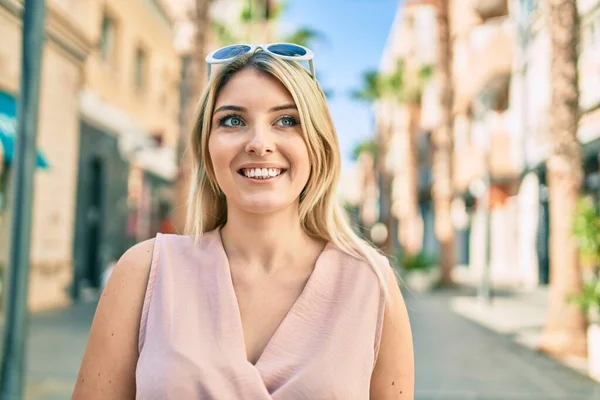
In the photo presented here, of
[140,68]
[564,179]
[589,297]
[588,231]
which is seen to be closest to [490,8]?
[140,68]

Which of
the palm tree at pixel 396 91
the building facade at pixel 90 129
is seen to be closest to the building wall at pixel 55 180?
the building facade at pixel 90 129

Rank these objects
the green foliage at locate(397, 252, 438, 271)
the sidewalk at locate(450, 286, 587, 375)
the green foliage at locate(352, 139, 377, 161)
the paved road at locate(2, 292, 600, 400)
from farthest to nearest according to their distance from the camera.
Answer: the green foliage at locate(352, 139, 377, 161), the green foliage at locate(397, 252, 438, 271), the sidewalk at locate(450, 286, 587, 375), the paved road at locate(2, 292, 600, 400)

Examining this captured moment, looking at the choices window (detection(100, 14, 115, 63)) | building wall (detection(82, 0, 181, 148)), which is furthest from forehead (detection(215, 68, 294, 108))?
window (detection(100, 14, 115, 63))

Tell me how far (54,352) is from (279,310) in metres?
7.44

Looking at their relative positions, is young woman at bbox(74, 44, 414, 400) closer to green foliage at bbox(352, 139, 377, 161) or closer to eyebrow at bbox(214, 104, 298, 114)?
eyebrow at bbox(214, 104, 298, 114)

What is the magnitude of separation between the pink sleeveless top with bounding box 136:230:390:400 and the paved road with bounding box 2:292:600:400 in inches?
163

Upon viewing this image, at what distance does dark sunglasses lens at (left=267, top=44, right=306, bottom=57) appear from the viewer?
68.1 inches

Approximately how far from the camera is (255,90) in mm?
1661

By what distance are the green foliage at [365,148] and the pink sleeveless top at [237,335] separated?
46745 millimetres

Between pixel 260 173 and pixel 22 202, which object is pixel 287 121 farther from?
pixel 22 202

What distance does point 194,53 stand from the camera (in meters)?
10.5

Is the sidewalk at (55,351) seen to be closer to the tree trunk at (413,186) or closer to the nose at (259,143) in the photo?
the nose at (259,143)

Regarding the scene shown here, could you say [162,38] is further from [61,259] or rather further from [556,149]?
[556,149]

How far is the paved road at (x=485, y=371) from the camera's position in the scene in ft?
21.5
